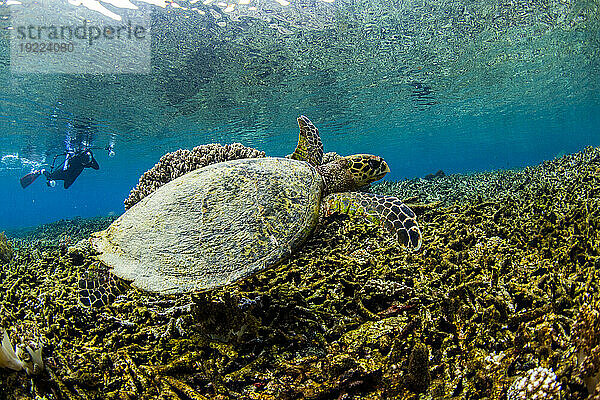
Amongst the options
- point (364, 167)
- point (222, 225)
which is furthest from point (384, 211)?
point (222, 225)

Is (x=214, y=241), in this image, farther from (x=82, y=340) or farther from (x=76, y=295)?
(x=76, y=295)

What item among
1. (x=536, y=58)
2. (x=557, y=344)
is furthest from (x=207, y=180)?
(x=536, y=58)

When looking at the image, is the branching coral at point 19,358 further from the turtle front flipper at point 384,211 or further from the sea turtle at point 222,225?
the turtle front flipper at point 384,211

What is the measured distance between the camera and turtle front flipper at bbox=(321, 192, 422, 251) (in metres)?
2.14

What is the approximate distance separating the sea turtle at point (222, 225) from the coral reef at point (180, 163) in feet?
5.82

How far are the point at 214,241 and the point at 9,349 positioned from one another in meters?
1.22

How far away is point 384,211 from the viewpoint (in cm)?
235

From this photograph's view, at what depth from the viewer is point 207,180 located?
2139 mm

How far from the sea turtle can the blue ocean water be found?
26.4 feet

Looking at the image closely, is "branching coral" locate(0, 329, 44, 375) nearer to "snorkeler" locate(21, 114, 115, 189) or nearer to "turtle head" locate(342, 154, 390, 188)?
"turtle head" locate(342, 154, 390, 188)

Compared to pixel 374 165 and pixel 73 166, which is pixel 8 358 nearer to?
pixel 374 165

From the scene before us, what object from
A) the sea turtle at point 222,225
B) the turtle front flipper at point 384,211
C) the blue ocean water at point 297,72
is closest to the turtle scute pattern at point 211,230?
the sea turtle at point 222,225

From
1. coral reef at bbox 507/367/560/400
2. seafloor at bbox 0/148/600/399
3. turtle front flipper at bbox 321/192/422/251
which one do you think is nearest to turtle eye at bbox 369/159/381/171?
turtle front flipper at bbox 321/192/422/251

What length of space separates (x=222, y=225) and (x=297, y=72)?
12112 mm
